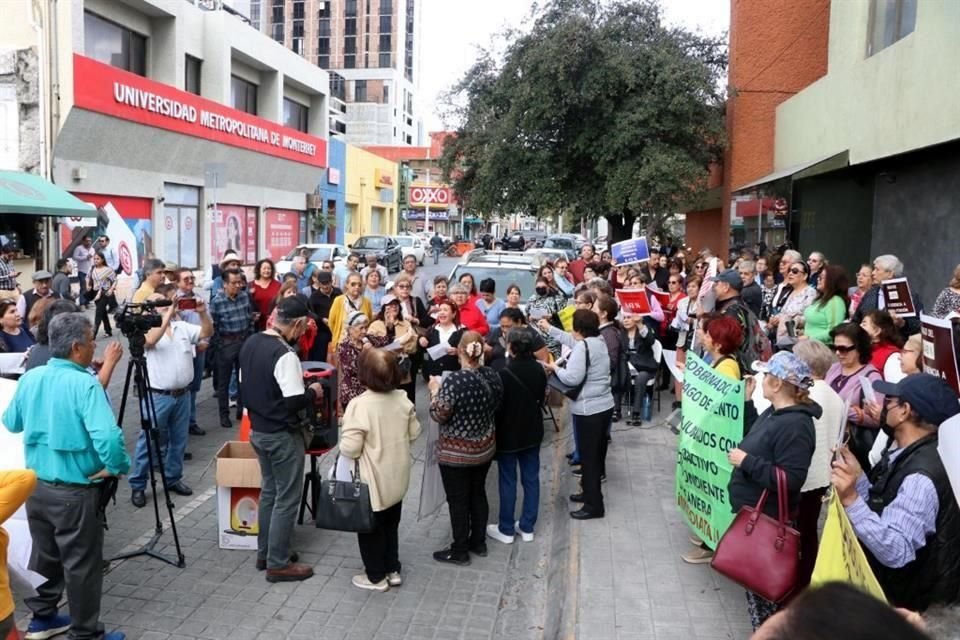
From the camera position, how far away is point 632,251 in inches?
490

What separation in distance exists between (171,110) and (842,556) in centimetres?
2411

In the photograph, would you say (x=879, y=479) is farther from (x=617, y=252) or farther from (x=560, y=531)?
(x=617, y=252)

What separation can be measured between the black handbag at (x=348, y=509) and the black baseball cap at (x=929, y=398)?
3.06m

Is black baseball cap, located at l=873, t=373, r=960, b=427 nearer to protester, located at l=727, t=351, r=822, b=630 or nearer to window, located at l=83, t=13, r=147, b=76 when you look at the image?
protester, located at l=727, t=351, r=822, b=630

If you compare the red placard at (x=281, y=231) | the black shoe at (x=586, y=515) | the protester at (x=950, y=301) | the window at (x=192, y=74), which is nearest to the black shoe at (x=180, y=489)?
the black shoe at (x=586, y=515)

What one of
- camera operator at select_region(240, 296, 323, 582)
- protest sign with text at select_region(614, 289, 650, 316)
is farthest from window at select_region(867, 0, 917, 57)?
camera operator at select_region(240, 296, 323, 582)

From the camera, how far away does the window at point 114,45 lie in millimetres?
21938

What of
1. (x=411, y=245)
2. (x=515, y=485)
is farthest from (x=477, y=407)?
(x=411, y=245)

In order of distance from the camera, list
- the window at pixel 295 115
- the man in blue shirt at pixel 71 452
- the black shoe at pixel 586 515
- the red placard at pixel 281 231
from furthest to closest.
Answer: the window at pixel 295 115
the red placard at pixel 281 231
the black shoe at pixel 586 515
the man in blue shirt at pixel 71 452

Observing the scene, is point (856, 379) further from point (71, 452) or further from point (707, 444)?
point (71, 452)

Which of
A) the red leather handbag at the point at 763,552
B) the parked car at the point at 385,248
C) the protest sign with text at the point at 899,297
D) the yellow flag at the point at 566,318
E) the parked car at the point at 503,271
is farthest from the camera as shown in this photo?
the parked car at the point at 385,248

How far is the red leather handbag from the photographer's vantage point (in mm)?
3752

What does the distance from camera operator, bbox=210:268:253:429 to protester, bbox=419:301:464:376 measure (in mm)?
2149

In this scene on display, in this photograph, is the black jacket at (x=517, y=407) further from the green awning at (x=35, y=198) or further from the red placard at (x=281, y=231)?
the red placard at (x=281, y=231)
